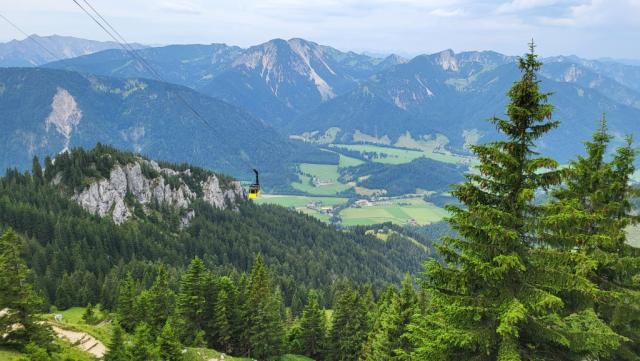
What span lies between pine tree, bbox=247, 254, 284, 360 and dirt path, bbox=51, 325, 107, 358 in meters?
20.7

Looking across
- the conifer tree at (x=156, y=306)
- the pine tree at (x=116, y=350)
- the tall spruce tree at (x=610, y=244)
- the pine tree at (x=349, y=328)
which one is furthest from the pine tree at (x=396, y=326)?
the conifer tree at (x=156, y=306)

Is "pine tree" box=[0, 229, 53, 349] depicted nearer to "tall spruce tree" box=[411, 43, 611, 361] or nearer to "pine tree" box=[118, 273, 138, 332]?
"pine tree" box=[118, 273, 138, 332]

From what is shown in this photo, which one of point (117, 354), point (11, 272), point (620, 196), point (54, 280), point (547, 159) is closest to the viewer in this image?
point (547, 159)

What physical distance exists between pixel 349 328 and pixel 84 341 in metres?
37.2

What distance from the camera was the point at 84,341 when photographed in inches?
1946

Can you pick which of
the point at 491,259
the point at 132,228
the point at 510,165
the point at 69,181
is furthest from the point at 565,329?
the point at 69,181

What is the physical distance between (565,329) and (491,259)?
15.7 ft

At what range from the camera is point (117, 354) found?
127 ft

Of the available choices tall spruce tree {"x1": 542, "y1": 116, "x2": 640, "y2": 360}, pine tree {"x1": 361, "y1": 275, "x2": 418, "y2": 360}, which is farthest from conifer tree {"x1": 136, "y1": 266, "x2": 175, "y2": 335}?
tall spruce tree {"x1": 542, "y1": 116, "x2": 640, "y2": 360}

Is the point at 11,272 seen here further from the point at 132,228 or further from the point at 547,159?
the point at 132,228

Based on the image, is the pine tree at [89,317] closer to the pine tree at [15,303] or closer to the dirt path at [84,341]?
the dirt path at [84,341]

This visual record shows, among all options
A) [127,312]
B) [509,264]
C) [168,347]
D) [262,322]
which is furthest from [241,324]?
[509,264]

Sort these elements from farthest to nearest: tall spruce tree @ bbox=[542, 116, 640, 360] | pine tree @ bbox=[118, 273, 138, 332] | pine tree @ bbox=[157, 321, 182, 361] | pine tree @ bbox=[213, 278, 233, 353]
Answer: pine tree @ bbox=[213, 278, 233, 353] → pine tree @ bbox=[118, 273, 138, 332] → pine tree @ bbox=[157, 321, 182, 361] → tall spruce tree @ bbox=[542, 116, 640, 360]

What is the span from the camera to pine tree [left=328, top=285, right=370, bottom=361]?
7000cm
